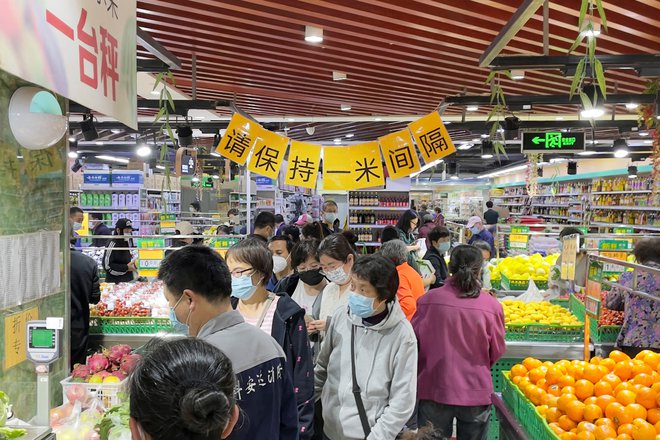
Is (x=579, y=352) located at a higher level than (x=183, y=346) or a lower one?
lower

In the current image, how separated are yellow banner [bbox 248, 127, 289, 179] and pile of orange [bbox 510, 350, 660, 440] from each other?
4.44 m

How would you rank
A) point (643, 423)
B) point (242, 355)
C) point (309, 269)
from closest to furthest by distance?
1. point (242, 355)
2. point (643, 423)
3. point (309, 269)

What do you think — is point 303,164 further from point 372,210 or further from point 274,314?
point 372,210

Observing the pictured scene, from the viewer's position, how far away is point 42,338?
2.20 meters

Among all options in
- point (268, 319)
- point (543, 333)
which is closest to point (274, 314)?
point (268, 319)

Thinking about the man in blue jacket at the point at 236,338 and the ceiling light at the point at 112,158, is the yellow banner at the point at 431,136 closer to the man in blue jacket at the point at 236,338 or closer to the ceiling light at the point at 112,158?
the man in blue jacket at the point at 236,338

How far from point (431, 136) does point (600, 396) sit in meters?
4.58

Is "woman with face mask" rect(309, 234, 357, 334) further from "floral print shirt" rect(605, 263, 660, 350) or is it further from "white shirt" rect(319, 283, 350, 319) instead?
"floral print shirt" rect(605, 263, 660, 350)

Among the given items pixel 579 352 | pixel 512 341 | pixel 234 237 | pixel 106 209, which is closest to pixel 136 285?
pixel 234 237

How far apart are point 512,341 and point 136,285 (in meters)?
3.82

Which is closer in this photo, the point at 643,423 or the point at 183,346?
the point at 183,346

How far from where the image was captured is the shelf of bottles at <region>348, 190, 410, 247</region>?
13.0m

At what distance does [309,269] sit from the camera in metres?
4.07

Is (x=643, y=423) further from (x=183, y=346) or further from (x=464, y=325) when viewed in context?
(x=183, y=346)
